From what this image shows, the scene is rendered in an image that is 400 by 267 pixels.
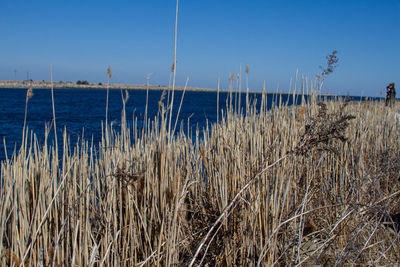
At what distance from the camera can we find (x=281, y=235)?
177 cm

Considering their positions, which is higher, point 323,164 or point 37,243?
point 323,164

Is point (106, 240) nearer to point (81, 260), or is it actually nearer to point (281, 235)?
point (81, 260)

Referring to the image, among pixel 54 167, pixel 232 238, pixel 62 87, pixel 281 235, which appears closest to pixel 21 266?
pixel 54 167

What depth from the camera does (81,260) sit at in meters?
1.38

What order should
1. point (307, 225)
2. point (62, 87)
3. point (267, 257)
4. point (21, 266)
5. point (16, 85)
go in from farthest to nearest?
1. point (62, 87)
2. point (16, 85)
3. point (307, 225)
4. point (267, 257)
5. point (21, 266)

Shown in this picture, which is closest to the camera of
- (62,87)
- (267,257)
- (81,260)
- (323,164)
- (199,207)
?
(81,260)

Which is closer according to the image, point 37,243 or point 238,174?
point 37,243

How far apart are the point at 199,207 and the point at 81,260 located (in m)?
0.79

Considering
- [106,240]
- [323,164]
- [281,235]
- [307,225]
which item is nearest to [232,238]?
[281,235]

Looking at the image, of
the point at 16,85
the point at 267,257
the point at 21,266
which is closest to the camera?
the point at 21,266

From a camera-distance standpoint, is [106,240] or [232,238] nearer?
[106,240]

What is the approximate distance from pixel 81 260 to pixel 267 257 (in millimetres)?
865

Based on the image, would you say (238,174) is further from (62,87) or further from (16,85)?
(62,87)

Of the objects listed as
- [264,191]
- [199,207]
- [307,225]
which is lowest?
[307,225]
